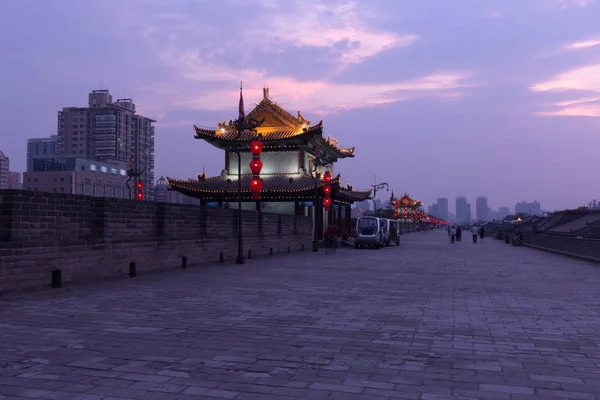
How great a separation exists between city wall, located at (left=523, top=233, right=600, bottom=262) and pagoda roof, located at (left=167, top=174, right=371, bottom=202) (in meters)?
15.0

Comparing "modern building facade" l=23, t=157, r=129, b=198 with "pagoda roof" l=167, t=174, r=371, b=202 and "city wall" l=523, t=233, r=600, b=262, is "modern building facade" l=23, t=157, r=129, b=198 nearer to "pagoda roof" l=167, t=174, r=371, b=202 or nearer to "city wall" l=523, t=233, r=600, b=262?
"pagoda roof" l=167, t=174, r=371, b=202

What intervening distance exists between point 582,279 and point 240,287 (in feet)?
34.7

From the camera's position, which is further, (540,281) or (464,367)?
(540,281)

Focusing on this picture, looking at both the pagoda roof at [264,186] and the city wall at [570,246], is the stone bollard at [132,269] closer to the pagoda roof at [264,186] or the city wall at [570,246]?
the city wall at [570,246]

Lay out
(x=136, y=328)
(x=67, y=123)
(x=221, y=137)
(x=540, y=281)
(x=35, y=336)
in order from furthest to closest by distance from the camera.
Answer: (x=67, y=123)
(x=221, y=137)
(x=540, y=281)
(x=136, y=328)
(x=35, y=336)

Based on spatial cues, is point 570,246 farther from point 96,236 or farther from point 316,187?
point 96,236

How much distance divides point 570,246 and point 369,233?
14487 mm

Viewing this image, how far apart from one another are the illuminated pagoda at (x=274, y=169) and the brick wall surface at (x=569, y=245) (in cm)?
1497

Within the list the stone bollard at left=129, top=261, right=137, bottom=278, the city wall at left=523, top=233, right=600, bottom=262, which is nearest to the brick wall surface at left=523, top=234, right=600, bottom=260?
the city wall at left=523, top=233, right=600, bottom=262

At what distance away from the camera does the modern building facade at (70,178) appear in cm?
10225

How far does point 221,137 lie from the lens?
41875mm

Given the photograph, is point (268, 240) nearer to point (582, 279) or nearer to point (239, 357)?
point (582, 279)

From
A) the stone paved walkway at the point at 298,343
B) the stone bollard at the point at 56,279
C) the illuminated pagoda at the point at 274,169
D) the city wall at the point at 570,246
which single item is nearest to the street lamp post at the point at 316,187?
the illuminated pagoda at the point at 274,169

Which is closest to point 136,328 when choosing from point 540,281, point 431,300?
point 431,300
